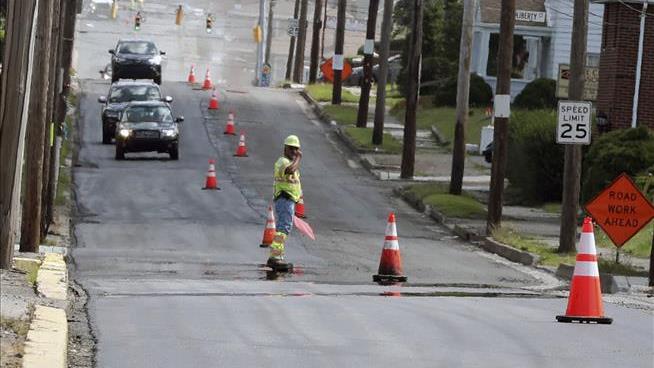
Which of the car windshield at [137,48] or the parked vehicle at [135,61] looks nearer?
the parked vehicle at [135,61]

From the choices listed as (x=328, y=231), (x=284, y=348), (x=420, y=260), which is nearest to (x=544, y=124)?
(x=328, y=231)

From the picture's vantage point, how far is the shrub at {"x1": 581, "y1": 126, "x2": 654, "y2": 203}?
102 ft

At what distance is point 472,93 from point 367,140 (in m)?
9.90

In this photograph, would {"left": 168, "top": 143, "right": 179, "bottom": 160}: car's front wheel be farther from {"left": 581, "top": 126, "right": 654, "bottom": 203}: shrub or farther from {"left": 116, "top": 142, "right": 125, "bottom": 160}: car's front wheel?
{"left": 581, "top": 126, "right": 654, "bottom": 203}: shrub

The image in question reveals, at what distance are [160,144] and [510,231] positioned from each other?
15137 millimetres

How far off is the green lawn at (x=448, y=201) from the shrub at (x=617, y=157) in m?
2.56

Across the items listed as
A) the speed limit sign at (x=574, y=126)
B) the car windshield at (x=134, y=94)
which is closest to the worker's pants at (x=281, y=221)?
the speed limit sign at (x=574, y=126)

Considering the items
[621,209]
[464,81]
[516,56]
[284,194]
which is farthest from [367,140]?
[284,194]

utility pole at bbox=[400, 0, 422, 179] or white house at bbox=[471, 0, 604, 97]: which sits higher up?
white house at bbox=[471, 0, 604, 97]

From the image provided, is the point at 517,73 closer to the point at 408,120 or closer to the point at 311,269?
the point at 408,120

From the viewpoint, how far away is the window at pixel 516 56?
66625 mm

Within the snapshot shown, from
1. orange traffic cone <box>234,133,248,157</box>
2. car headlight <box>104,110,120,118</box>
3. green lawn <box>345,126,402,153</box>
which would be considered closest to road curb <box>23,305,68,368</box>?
orange traffic cone <box>234,133,248,157</box>

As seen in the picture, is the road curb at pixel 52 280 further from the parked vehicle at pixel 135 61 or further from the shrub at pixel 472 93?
the shrub at pixel 472 93

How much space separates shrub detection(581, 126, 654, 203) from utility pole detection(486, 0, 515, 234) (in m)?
2.43
